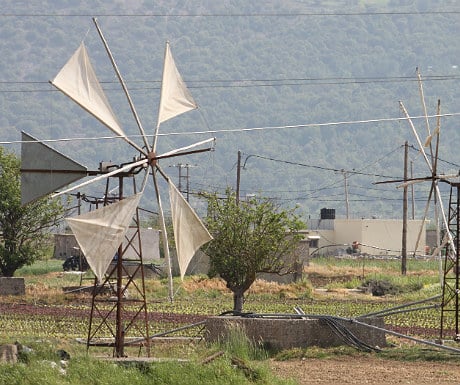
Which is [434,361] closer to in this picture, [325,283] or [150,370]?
[150,370]

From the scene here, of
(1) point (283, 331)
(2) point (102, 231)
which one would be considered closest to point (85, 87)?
(2) point (102, 231)

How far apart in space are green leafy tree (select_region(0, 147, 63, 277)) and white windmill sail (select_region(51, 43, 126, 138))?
28.3 meters

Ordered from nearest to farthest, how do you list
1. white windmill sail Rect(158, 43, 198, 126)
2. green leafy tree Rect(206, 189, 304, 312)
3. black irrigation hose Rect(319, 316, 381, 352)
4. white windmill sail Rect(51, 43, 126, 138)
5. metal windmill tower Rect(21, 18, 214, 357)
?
metal windmill tower Rect(21, 18, 214, 357), white windmill sail Rect(51, 43, 126, 138), white windmill sail Rect(158, 43, 198, 126), black irrigation hose Rect(319, 316, 381, 352), green leafy tree Rect(206, 189, 304, 312)

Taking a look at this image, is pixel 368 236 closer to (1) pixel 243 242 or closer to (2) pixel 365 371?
(1) pixel 243 242

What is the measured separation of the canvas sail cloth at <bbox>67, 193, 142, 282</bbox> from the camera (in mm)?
25234

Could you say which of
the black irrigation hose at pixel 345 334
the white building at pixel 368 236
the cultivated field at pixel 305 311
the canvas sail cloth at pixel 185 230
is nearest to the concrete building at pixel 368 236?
the white building at pixel 368 236

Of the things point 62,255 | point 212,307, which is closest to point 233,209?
point 212,307

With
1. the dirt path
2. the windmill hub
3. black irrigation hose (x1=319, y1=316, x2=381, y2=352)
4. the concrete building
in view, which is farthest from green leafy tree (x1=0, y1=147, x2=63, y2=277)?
the concrete building

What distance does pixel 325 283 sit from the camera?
68.1 m

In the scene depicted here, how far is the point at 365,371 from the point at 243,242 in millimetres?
18518

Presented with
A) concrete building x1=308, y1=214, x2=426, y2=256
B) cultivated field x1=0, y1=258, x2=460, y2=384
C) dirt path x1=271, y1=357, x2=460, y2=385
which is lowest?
dirt path x1=271, y1=357, x2=460, y2=385

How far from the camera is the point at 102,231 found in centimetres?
2550

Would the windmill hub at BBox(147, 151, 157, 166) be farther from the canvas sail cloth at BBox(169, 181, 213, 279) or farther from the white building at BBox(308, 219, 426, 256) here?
the white building at BBox(308, 219, 426, 256)

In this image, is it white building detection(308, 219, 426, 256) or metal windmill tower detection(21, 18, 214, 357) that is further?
white building detection(308, 219, 426, 256)
